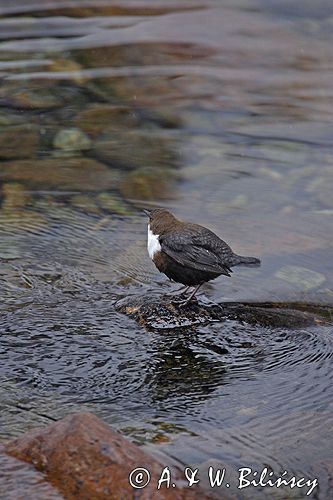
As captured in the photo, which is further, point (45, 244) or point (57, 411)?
point (45, 244)

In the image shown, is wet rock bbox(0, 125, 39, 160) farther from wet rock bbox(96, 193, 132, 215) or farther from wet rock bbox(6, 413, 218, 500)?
wet rock bbox(6, 413, 218, 500)

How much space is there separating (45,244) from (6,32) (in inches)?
227

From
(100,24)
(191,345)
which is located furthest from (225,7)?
(191,345)

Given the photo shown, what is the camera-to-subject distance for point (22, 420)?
4352mm

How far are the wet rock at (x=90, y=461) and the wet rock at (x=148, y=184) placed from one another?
4.25m

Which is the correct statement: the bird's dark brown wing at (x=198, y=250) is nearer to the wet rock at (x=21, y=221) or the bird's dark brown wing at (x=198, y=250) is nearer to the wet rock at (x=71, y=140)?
the wet rock at (x=21, y=221)

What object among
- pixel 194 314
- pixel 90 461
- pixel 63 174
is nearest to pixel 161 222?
pixel 194 314

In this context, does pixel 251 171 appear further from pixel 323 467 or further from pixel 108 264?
pixel 323 467

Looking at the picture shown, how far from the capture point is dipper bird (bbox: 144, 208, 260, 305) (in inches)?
225

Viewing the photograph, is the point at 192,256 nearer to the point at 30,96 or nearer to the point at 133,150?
the point at 133,150

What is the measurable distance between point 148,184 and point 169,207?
1.81ft

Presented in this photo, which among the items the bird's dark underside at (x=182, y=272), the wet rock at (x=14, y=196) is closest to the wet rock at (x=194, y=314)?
the bird's dark underside at (x=182, y=272)

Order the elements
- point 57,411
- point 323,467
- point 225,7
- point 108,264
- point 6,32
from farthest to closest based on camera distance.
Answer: point 225,7 → point 6,32 → point 108,264 → point 57,411 → point 323,467

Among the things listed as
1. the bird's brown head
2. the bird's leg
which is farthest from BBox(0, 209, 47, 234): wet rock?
the bird's leg
